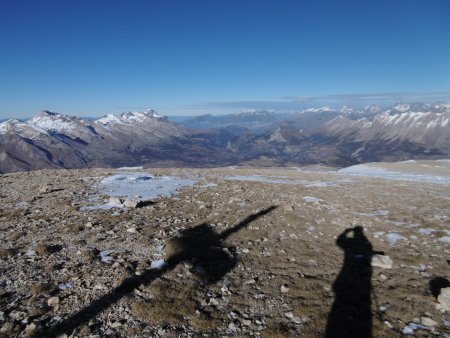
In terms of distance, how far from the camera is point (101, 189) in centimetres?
2484

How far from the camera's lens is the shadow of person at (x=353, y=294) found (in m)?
8.93

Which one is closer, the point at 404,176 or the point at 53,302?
the point at 53,302

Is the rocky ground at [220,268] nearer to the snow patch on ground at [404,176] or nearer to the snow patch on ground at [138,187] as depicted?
the snow patch on ground at [138,187]

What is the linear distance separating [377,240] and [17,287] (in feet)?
50.3

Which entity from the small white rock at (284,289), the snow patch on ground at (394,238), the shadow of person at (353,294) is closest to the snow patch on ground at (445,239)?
the snow patch on ground at (394,238)

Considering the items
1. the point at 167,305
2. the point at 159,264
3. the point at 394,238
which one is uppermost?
the point at 167,305

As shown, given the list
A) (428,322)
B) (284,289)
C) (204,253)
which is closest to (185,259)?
(204,253)

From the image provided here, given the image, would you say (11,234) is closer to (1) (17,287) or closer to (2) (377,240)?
(1) (17,287)

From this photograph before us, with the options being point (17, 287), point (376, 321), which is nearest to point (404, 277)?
point (376, 321)

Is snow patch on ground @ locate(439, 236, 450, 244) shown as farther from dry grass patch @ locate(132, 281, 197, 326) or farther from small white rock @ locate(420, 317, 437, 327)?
dry grass patch @ locate(132, 281, 197, 326)

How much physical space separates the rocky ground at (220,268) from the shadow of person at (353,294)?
0.04 meters

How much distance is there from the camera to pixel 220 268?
12359mm

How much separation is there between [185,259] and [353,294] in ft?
20.8

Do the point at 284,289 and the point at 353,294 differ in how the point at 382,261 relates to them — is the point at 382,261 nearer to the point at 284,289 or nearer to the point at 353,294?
the point at 353,294
